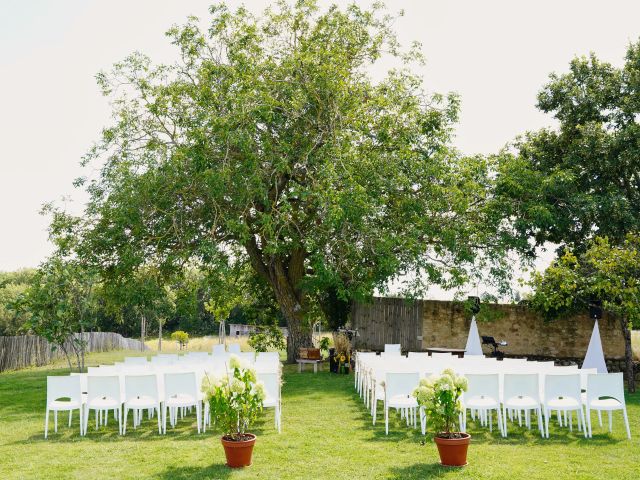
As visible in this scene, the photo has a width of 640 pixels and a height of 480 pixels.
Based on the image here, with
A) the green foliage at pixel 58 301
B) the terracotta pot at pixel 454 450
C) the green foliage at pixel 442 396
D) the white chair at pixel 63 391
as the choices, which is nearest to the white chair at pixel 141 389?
the white chair at pixel 63 391

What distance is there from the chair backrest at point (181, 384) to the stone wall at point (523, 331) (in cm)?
1202

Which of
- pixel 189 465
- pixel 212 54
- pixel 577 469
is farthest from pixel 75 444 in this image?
pixel 212 54

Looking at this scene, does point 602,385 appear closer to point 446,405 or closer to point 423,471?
point 446,405

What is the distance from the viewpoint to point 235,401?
6527mm

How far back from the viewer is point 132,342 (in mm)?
34344

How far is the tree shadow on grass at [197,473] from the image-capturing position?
6.28 m

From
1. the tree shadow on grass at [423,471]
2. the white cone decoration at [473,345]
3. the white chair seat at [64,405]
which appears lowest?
the tree shadow on grass at [423,471]

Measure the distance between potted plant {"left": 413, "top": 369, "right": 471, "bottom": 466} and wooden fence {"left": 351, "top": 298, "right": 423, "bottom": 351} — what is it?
12.9m

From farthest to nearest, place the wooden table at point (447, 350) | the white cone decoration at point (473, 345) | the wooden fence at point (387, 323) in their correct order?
the wooden fence at point (387, 323) < the wooden table at point (447, 350) < the white cone decoration at point (473, 345)

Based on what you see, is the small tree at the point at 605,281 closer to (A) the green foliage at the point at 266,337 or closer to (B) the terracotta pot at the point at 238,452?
(A) the green foliage at the point at 266,337

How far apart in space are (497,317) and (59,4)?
46.3ft

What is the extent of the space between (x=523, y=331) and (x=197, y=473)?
48.2 feet

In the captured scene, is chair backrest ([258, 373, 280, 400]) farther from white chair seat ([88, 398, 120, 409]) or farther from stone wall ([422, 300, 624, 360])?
stone wall ([422, 300, 624, 360])

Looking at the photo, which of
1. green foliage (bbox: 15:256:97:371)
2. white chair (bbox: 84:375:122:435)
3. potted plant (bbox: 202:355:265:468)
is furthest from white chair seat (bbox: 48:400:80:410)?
green foliage (bbox: 15:256:97:371)
